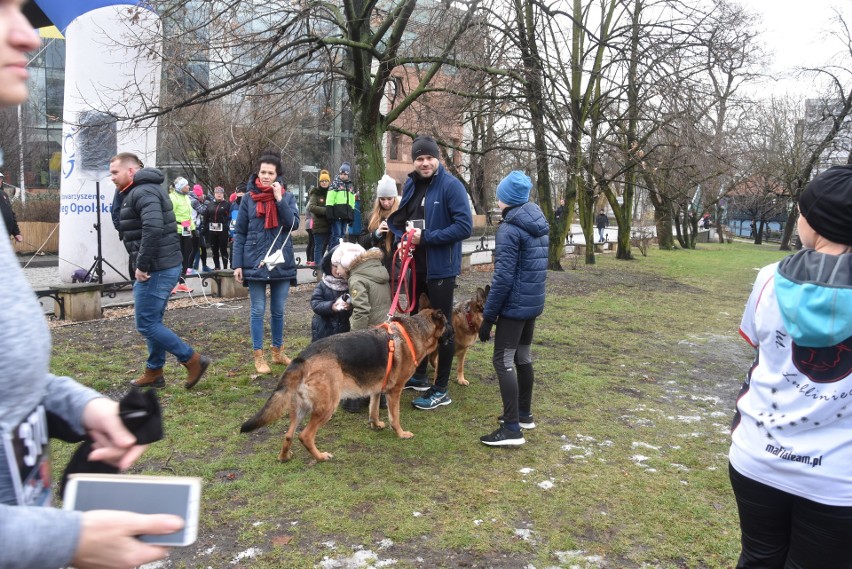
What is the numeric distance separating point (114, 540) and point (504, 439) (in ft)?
13.1

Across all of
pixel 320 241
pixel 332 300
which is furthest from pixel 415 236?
pixel 320 241

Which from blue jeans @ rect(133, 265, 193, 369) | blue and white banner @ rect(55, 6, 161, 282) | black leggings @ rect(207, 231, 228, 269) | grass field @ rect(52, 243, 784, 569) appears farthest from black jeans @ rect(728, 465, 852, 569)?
black leggings @ rect(207, 231, 228, 269)

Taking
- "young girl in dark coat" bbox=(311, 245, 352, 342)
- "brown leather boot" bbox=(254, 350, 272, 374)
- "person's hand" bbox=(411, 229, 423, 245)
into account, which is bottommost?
"brown leather boot" bbox=(254, 350, 272, 374)

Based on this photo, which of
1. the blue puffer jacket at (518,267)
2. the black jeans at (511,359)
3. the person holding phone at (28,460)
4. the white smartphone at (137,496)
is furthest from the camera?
the black jeans at (511,359)

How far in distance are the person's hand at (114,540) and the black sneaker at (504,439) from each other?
3.92 m

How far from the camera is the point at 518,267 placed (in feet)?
15.2

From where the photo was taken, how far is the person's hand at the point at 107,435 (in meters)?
1.30

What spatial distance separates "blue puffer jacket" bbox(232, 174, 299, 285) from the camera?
245 inches

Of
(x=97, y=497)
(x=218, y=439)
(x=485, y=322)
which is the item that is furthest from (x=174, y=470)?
(x=97, y=497)

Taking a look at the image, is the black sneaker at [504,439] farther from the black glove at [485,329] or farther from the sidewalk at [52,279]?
the sidewalk at [52,279]

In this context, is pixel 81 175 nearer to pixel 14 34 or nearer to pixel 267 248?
pixel 267 248

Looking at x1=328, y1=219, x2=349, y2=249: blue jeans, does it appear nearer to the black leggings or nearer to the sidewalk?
the sidewalk

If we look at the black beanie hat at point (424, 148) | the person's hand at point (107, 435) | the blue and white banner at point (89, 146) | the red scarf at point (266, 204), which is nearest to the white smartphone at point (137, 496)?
the person's hand at point (107, 435)

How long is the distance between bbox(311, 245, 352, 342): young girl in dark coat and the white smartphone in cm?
429
